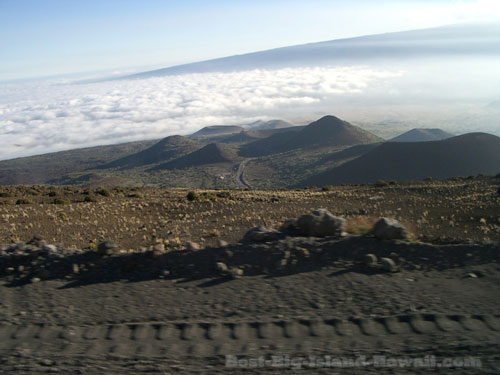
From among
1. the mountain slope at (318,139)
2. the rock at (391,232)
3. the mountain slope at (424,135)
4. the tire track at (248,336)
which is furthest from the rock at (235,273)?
the mountain slope at (424,135)

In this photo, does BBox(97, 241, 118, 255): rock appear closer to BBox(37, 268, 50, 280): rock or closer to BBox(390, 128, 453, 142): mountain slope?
BBox(37, 268, 50, 280): rock

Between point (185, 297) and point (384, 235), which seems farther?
point (384, 235)

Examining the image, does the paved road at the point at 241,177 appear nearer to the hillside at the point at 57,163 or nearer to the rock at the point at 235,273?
the hillside at the point at 57,163

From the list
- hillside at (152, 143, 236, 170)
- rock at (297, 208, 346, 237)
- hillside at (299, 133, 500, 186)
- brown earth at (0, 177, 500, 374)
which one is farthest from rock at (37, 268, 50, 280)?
hillside at (152, 143, 236, 170)

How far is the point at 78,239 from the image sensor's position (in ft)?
41.2

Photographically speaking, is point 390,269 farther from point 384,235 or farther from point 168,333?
point 168,333

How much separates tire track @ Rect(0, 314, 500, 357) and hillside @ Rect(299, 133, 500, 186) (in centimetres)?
5135

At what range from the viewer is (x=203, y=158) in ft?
315

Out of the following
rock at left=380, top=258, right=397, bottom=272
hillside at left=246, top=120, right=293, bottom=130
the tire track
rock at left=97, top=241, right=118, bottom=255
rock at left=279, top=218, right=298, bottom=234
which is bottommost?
hillside at left=246, top=120, right=293, bottom=130

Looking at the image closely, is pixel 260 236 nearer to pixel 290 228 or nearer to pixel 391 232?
pixel 290 228

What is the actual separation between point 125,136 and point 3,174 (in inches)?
3023

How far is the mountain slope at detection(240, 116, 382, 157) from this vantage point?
96.8 metres

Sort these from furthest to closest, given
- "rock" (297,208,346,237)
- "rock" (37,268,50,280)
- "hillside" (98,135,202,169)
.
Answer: "hillside" (98,135,202,169) < "rock" (297,208,346,237) < "rock" (37,268,50,280)

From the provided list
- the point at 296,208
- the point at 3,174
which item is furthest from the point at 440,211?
the point at 3,174
